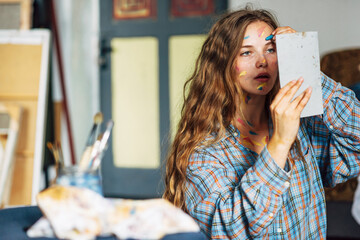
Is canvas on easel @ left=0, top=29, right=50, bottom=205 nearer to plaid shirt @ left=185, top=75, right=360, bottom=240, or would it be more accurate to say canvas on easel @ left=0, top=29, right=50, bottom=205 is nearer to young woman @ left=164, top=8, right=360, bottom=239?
young woman @ left=164, top=8, right=360, bottom=239

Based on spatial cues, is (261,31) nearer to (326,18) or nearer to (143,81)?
(326,18)

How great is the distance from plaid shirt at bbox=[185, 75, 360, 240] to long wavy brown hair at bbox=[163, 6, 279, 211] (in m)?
0.05

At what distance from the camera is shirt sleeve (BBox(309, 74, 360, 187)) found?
1.16 meters

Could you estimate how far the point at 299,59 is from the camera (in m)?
0.94

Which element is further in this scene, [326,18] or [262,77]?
[326,18]

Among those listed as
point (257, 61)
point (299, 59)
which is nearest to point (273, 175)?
point (299, 59)

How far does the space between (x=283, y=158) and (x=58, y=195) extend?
47cm

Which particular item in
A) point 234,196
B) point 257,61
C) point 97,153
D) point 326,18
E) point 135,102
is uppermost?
point 326,18

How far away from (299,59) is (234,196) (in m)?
0.33

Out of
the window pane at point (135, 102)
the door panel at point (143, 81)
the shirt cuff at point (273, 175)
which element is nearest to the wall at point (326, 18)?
the door panel at point (143, 81)

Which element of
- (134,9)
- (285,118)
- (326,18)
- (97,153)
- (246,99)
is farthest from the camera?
(134,9)

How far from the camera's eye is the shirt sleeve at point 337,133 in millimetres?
1155

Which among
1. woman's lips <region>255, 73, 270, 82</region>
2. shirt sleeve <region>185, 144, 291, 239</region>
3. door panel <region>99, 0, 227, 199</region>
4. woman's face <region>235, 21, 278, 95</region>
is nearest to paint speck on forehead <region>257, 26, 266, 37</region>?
woman's face <region>235, 21, 278, 95</region>

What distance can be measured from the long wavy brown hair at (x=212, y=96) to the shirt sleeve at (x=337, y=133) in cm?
17
